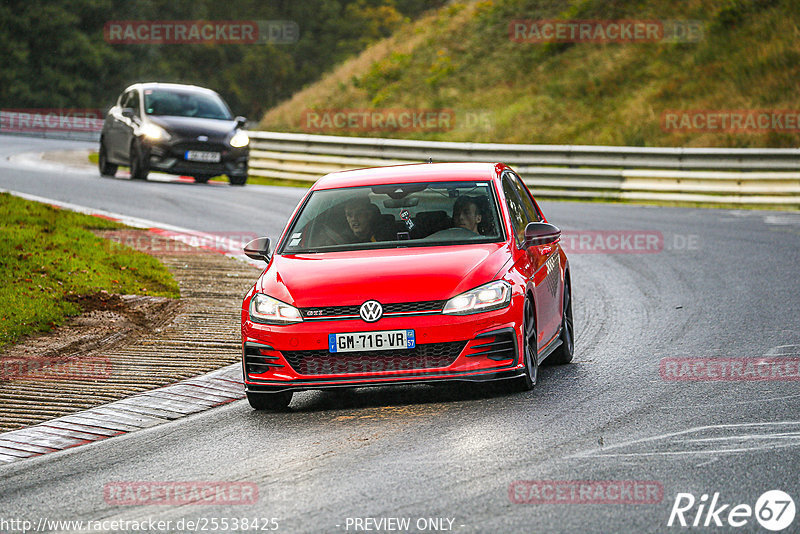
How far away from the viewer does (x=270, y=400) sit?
8.24 metres

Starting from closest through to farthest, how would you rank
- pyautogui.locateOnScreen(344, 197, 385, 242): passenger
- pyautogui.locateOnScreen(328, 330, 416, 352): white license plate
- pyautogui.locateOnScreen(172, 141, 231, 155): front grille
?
pyautogui.locateOnScreen(328, 330, 416, 352): white license plate < pyautogui.locateOnScreen(344, 197, 385, 242): passenger < pyautogui.locateOnScreen(172, 141, 231, 155): front grille

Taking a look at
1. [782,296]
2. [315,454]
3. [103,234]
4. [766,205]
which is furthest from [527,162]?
[315,454]

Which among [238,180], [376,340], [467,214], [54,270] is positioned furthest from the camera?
[238,180]

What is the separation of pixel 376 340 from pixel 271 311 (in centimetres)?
79

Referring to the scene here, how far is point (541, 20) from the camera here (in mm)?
39125

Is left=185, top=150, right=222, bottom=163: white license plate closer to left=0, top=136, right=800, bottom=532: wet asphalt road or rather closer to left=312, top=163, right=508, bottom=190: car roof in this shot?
left=0, top=136, right=800, bottom=532: wet asphalt road

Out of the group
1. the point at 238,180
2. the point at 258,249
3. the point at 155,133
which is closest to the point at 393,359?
the point at 258,249

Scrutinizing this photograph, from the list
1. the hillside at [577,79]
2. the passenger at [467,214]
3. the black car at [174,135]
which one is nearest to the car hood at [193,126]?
the black car at [174,135]

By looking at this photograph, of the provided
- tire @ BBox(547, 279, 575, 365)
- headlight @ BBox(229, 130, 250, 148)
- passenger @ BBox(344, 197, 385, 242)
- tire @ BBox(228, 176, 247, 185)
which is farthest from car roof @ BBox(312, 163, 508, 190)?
tire @ BBox(228, 176, 247, 185)

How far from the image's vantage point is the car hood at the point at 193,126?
78.9 ft

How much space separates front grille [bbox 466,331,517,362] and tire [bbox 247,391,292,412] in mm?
1355

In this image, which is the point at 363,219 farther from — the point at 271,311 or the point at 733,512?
the point at 733,512

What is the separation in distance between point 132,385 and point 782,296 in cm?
670

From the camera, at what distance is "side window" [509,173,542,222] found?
9.87m
